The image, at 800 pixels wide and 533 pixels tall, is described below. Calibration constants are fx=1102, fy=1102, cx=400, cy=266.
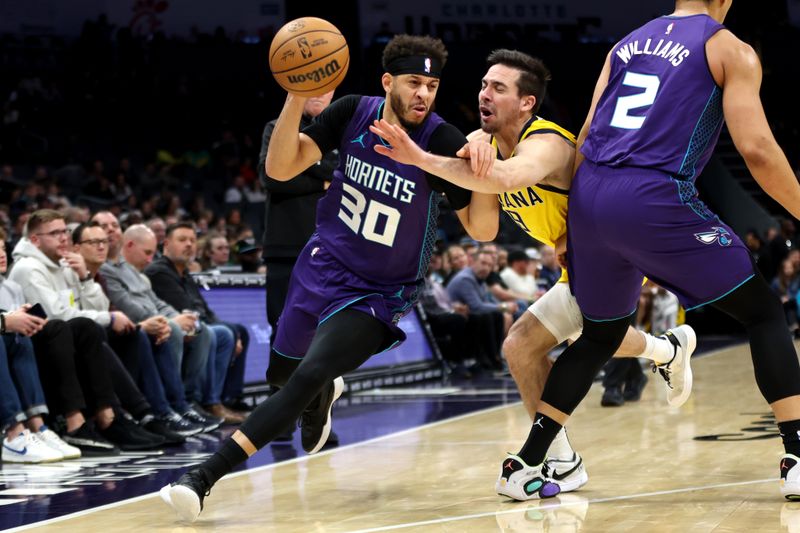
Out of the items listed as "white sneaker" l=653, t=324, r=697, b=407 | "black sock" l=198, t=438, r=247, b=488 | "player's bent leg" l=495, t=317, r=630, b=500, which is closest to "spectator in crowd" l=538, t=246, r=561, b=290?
"white sneaker" l=653, t=324, r=697, b=407

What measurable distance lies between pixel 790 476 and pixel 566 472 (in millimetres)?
938

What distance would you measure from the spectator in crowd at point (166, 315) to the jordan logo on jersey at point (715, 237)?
409 cm

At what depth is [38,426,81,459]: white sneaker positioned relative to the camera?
6.18 metres

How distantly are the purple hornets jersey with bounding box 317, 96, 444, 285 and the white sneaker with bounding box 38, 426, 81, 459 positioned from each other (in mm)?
2479

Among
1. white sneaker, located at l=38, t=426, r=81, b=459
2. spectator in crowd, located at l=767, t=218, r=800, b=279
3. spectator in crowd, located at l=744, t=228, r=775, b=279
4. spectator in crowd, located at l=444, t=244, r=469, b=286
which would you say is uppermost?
white sneaker, located at l=38, t=426, r=81, b=459

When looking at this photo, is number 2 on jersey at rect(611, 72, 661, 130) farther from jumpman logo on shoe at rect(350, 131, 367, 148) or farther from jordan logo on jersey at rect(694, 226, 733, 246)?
jumpman logo on shoe at rect(350, 131, 367, 148)

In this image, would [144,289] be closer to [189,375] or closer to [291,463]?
[189,375]

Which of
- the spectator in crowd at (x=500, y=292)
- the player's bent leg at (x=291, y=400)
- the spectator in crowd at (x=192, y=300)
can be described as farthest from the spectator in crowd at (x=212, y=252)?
the player's bent leg at (x=291, y=400)

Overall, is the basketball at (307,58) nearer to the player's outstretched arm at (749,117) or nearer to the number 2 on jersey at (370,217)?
the number 2 on jersey at (370,217)

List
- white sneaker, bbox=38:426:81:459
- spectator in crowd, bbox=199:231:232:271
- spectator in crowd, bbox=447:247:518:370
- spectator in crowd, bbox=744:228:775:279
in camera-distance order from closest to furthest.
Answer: white sneaker, bbox=38:426:81:459 < spectator in crowd, bbox=199:231:232:271 < spectator in crowd, bbox=447:247:518:370 < spectator in crowd, bbox=744:228:775:279

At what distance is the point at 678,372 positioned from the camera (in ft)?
17.1

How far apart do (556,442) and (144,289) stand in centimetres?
377

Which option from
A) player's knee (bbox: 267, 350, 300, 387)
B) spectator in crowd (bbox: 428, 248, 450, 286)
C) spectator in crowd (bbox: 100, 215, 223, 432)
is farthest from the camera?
spectator in crowd (bbox: 428, 248, 450, 286)

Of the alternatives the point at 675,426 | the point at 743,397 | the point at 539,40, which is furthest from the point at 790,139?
the point at 675,426
